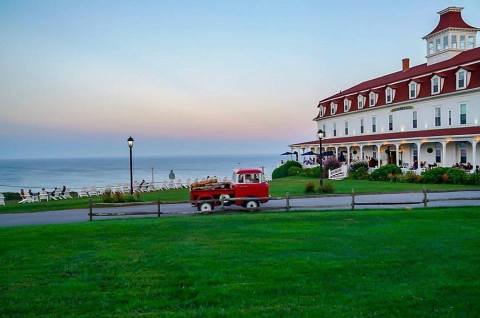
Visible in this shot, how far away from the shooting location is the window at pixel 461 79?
38469 mm

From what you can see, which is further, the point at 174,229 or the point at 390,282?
the point at 174,229

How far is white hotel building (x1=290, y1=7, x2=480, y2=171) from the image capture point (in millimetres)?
38375

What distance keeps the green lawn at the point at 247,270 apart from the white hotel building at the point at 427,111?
Answer: 24.4 metres

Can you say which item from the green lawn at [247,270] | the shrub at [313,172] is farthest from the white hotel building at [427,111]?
the green lawn at [247,270]

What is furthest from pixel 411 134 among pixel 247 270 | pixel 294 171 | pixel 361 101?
pixel 247 270

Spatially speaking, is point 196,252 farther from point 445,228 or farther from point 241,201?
point 241,201

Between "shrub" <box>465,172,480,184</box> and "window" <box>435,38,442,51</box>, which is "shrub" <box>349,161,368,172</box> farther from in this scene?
"window" <box>435,38,442,51</box>

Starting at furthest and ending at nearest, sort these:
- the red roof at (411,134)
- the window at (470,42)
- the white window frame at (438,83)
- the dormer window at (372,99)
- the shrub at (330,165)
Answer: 1. the dormer window at (372,99)
2. the window at (470,42)
3. the shrub at (330,165)
4. the white window frame at (438,83)
5. the red roof at (411,134)

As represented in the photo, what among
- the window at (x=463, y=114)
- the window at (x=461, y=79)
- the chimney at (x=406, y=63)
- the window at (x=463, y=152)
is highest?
the chimney at (x=406, y=63)

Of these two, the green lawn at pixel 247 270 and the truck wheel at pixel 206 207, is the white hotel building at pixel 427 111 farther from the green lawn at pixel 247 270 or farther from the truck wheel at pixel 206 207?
the green lawn at pixel 247 270

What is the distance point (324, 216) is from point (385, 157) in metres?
33.0

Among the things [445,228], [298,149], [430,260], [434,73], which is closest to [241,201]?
[445,228]

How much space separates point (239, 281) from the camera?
9766 millimetres

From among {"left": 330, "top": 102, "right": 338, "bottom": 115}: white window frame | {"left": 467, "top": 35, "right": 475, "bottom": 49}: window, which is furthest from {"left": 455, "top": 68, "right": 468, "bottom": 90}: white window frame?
{"left": 330, "top": 102, "right": 338, "bottom": 115}: white window frame
